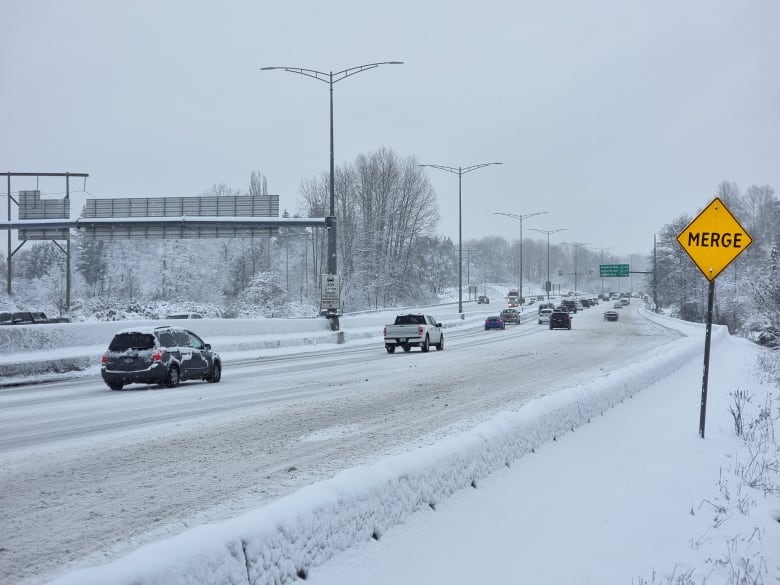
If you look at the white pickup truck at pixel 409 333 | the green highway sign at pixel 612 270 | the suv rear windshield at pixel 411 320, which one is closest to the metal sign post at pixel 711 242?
the white pickup truck at pixel 409 333

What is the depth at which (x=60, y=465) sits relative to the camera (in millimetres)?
9492

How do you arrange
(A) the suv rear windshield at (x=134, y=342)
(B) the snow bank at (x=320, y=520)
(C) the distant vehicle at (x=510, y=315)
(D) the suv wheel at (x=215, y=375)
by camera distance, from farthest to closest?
(C) the distant vehicle at (x=510, y=315), (D) the suv wheel at (x=215, y=375), (A) the suv rear windshield at (x=134, y=342), (B) the snow bank at (x=320, y=520)

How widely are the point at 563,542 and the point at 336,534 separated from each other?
2360 millimetres

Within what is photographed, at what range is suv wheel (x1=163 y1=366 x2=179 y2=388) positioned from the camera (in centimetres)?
1998

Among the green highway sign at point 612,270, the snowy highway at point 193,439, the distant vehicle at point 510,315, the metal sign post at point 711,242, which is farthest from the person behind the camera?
the green highway sign at point 612,270

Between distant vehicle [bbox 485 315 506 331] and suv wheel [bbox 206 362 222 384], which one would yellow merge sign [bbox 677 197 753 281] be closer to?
suv wheel [bbox 206 362 222 384]

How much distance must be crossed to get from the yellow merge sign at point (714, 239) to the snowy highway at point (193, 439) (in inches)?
166

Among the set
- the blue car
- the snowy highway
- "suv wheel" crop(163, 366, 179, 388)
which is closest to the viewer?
the snowy highway

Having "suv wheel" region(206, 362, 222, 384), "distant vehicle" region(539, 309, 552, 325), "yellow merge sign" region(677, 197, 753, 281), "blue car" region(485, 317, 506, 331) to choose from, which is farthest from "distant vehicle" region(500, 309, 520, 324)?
"yellow merge sign" region(677, 197, 753, 281)

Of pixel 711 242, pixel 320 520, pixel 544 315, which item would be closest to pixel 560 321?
pixel 544 315

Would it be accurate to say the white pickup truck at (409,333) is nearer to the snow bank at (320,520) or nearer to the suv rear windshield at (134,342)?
the suv rear windshield at (134,342)

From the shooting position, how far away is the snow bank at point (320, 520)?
13.3 feet

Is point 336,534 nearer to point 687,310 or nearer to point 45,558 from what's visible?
point 45,558

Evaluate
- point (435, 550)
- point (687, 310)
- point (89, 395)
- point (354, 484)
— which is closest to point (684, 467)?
point (435, 550)
